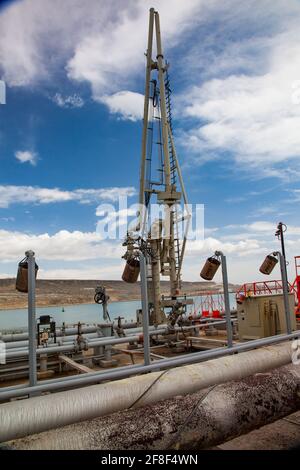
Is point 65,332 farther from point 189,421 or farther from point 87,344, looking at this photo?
point 189,421

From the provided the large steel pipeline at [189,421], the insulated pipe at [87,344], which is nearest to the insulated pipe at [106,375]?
the large steel pipeline at [189,421]

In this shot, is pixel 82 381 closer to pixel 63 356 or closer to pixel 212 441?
pixel 212 441

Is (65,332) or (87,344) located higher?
(87,344)

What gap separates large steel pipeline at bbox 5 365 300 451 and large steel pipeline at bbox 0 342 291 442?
93 mm

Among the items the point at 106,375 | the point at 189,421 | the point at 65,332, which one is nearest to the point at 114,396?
the point at 106,375

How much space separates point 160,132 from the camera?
13117 mm

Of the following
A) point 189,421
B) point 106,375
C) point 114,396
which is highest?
point 106,375

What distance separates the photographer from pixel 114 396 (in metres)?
3.36

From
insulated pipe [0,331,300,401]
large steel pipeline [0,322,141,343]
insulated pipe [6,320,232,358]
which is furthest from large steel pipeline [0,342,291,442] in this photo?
large steel pipeline [0,322,141,343]

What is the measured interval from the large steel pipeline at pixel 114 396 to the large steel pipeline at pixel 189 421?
0.31 ft

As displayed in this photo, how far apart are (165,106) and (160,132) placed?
37.9 inches

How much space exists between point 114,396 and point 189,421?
76 centimetres
